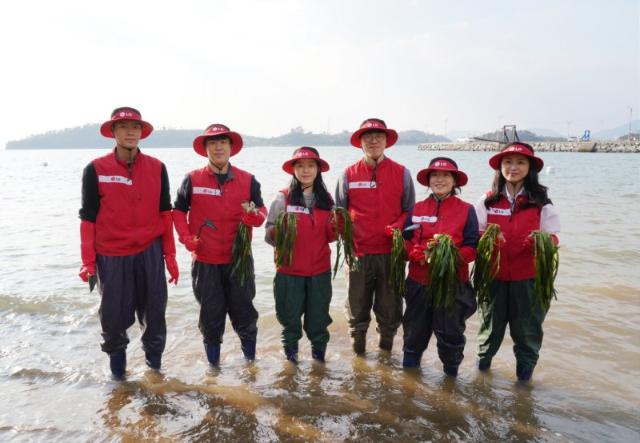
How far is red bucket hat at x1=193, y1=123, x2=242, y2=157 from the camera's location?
15.0 feet

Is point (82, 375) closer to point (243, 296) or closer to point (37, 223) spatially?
point (243, 296)

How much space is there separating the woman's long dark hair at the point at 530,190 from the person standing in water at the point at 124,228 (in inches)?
125

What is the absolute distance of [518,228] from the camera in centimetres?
423

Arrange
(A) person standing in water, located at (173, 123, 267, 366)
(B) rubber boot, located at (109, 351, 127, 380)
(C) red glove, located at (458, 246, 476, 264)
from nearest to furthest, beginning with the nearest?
(C) red glove, located at (458, 246, 476, 264) → (A) person standing in water, located at (173, 123, 267, 366) → (B) rubber boot, located at (109, 351, 127, 380)

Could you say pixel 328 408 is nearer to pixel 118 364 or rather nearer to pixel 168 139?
pixel 118 364

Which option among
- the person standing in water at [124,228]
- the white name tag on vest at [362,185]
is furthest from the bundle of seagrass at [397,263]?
the person standing in water at [124,228]

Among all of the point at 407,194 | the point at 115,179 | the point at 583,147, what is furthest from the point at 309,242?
the point at 583,147

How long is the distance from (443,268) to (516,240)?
79 centimetres

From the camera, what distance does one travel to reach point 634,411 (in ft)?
14.4

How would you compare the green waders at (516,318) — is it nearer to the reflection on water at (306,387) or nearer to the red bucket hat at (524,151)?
the reflection on water at (306,387)

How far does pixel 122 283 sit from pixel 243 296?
3.83 feet

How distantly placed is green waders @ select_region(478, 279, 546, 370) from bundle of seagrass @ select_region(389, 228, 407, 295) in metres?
0.82

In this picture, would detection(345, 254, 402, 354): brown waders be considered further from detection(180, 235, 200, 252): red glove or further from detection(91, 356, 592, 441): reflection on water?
detection(180, 235, 200, 252): red glove

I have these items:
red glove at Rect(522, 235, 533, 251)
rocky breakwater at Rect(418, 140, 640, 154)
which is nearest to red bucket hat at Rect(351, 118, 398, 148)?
red glove at Rect(522, 235, 533, 251)
